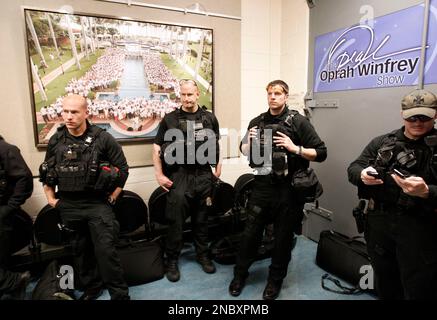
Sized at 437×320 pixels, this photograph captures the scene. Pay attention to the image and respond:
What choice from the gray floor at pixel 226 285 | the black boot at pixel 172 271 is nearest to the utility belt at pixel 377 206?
the gray floor at pixel 226 285

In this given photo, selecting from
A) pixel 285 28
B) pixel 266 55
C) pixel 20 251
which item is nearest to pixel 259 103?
pixel 266 55

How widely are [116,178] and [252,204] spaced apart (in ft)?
3.65

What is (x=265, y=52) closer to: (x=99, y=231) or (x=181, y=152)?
(x=181, y=152)

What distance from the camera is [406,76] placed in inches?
97.0

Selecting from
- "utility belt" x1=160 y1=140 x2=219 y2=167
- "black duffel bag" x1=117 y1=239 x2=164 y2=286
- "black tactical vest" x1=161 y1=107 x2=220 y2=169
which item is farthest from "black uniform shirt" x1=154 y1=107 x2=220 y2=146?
"black duffel bag" x1=117 y1=239 x2=164 y2=286

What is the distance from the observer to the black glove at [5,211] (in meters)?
2.33

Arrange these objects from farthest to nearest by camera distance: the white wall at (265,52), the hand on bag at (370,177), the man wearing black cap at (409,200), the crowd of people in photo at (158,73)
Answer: the white wall at (265,52) < the crowd of people in photo at (158,73) < the hand on bag at (370,177) < the man wearing black cap at (409,200)

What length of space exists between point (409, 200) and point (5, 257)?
288 centimetres

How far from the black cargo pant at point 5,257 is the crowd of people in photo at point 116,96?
980mm

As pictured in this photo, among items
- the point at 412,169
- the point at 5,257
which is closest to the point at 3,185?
the point at 5,257

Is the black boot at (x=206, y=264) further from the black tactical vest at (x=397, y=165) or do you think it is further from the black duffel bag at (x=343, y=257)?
the black tactical vest at (x=397, y=165)

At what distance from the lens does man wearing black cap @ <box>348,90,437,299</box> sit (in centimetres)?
171

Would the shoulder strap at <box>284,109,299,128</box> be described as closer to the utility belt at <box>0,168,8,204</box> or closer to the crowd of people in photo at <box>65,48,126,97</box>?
the crowd of people in photo at <box>65,48,126,97</box>
